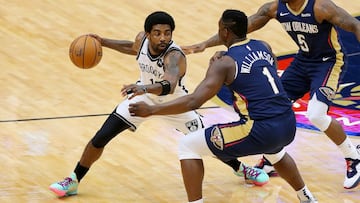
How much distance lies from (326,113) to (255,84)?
1.51m

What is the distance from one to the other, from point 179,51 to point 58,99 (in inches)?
134

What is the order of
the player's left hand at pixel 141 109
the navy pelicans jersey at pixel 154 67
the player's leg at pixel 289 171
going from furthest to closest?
the navy pelicans jersey at pixel 154 67
the player's leg at pixel 289 171
the player's left hand at pixel 141 109

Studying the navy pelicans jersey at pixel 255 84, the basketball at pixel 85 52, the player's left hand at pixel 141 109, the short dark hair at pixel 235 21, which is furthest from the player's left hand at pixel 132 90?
the basketball at pixel 85 52

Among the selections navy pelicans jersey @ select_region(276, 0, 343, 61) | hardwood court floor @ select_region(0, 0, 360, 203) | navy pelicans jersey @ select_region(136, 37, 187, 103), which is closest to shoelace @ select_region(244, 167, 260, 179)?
hardwood court floor @ select_region(0, 0, 360, 203)

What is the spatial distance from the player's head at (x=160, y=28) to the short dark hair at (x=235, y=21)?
785 mm

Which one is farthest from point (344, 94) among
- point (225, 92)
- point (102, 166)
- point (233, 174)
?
point (102, 166)

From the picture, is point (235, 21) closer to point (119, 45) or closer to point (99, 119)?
point (119, 45)

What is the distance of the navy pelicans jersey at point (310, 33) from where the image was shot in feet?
28.2

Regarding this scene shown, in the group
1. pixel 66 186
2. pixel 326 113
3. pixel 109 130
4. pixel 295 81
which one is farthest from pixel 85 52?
pixel 326 113

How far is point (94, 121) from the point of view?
10.4m

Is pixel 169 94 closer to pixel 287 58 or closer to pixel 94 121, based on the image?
pixel 94 121

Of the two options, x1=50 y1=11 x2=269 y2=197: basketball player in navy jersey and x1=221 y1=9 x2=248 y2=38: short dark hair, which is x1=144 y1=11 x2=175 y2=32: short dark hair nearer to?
x1=50 y1=11 x2=269 y2=197: basketball player in navy jersey

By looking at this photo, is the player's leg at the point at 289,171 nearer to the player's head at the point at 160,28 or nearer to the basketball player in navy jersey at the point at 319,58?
the basketball player in navy jersey at the point at 319,58

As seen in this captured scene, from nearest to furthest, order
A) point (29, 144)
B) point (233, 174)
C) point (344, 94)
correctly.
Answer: point (233, 174), point (29, 144), point (344, 94)
